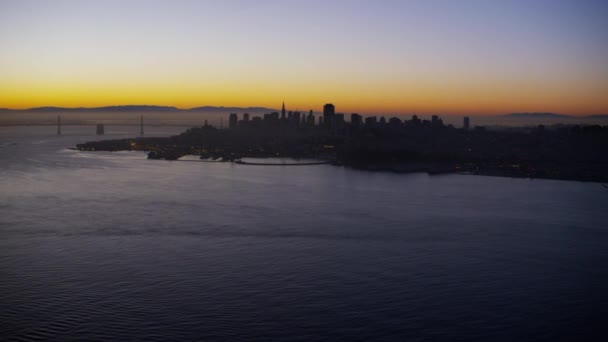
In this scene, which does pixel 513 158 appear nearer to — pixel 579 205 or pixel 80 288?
pixel 579 205

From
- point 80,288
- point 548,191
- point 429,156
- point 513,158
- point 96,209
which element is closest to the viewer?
point 80,288

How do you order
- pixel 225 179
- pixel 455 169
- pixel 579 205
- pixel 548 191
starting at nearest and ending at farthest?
1. pixel 579 205
2. pixel 548 191
3. pixel 225 179
4. pixel 455 169

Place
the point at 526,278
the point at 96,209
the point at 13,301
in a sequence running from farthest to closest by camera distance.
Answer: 1. the point at 96,209
2. the point at 526,278
3. the point at 13,301

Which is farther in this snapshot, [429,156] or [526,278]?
[429,156]

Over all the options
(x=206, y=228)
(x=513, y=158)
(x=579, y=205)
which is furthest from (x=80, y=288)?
(x=513, y=158)

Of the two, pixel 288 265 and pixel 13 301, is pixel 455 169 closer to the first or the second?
pixel 288 265

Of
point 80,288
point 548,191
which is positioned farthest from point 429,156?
point 80,288
